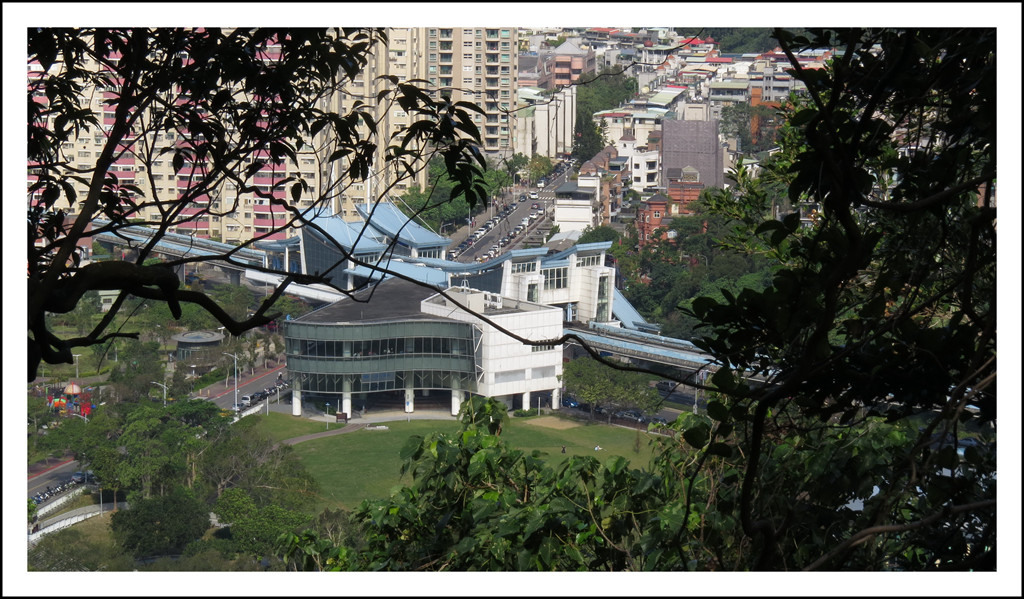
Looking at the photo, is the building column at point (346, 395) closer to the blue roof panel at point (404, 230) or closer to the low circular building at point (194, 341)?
the low circular building at point (194, 341)

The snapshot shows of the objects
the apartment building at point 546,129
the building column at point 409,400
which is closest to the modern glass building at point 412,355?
the building column at point 409,400

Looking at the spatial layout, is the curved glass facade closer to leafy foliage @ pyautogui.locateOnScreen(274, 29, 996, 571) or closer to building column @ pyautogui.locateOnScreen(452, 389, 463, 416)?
building column @ pyautogui.locateOnScreen(452, 389, 463, 416)

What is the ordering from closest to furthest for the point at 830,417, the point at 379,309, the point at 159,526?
the point at 830,417
the point at 159,526
the point at 379,309

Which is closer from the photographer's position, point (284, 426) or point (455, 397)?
point (284, 426)

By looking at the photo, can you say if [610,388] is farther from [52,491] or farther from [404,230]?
[52,491]

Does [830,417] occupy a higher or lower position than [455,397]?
higher

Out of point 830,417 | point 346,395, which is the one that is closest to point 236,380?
point 346,395
